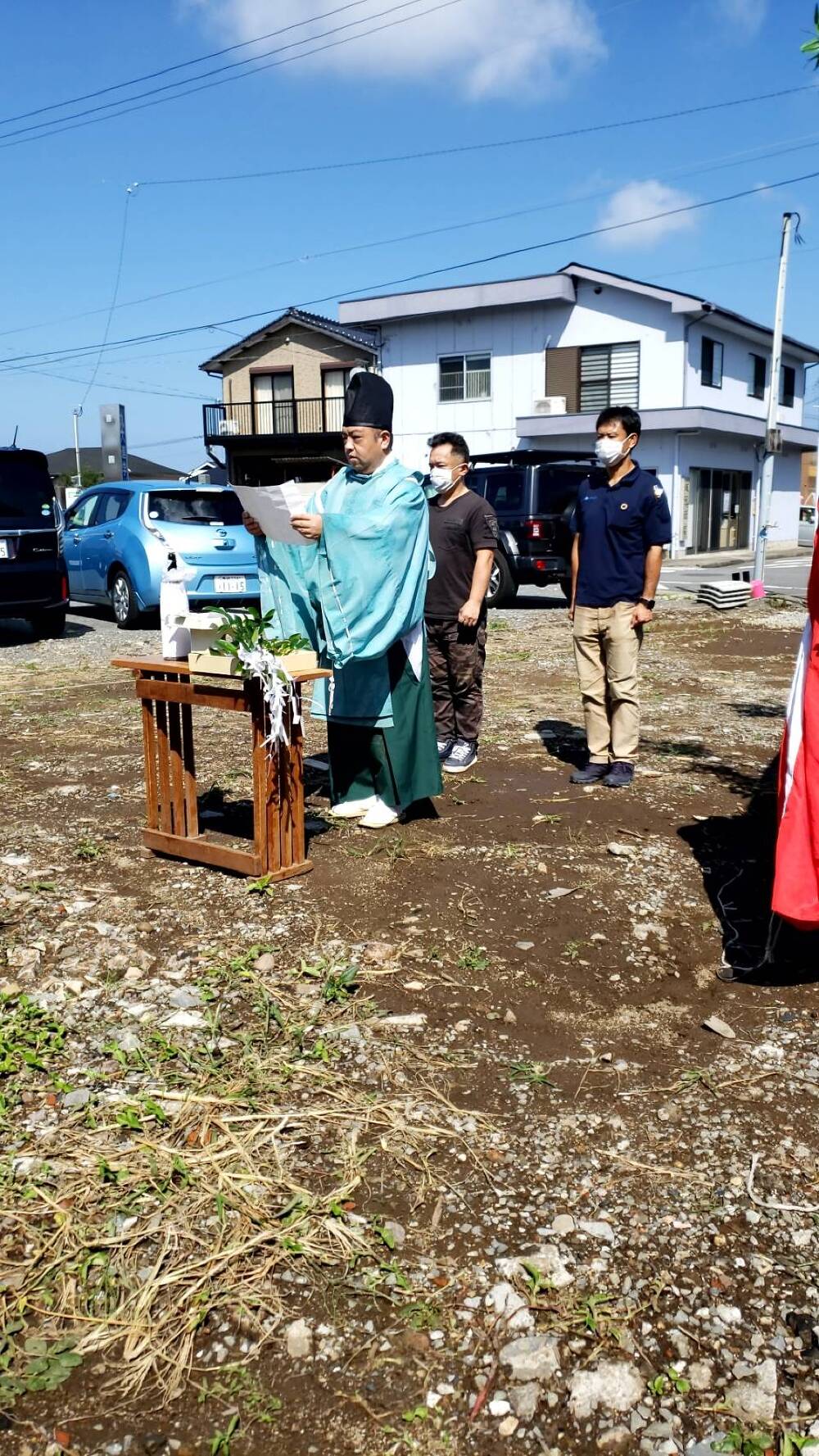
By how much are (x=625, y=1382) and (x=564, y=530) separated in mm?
13364

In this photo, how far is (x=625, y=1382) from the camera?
214 centimetres

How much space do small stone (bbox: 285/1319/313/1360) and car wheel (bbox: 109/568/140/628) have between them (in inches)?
453

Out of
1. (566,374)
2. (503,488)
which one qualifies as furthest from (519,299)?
(503,488)

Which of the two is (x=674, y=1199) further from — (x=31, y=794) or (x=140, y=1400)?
(x=31, y=794)

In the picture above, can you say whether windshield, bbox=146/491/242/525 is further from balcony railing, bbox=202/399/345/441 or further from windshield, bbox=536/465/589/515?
balcony railing, bbox=202/399/345/441

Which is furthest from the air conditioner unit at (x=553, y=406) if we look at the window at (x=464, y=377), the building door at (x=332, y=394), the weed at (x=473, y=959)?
the weed at (x=473, y=959)

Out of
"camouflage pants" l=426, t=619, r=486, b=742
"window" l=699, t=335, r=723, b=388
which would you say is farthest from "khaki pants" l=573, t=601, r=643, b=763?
"window" l=699, t=335, r=723, b=388

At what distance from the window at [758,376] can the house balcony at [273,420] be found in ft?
37.6

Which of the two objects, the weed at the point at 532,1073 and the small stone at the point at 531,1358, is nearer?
the small stone at the point at 531,1358

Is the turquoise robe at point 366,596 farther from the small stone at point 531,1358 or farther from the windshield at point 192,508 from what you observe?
the windshield at point 192,508

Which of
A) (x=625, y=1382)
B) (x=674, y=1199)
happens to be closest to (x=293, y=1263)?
(x=625, y=1382)

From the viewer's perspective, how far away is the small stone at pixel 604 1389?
2.09 meters

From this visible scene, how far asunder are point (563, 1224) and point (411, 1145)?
447 mm

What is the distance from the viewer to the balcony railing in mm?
34125
